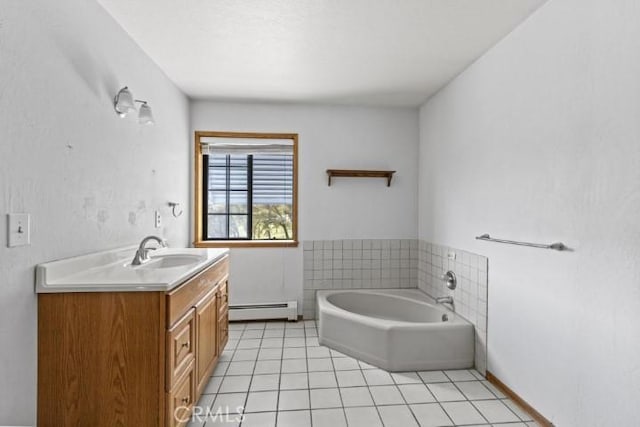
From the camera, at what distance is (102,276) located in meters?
1.54

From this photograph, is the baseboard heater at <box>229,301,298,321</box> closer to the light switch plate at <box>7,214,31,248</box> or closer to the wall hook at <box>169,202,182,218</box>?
the wall hook at <box>169,202,182,218</box>

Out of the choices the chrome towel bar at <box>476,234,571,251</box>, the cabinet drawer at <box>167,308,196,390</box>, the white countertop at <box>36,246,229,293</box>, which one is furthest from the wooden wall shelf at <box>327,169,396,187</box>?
the cabinet drawer at <box>167,308,196,390</box>

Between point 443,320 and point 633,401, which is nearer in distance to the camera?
point 633,401

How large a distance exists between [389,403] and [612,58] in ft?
6.93

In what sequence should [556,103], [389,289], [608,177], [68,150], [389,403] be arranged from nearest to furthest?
[608,177], [68,150], [556,103], [389,403], [389,289]

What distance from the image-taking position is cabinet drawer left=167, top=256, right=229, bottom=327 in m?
1.46

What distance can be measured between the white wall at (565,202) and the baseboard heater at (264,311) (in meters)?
1.88

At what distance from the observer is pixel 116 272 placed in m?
1.64

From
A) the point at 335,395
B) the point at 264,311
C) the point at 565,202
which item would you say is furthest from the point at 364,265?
the point at 565,202

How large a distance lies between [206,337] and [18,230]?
3.85 ft

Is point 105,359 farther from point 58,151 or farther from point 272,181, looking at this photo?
point 272,181

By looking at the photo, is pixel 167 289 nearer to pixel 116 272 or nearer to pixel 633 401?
pixel 116 272

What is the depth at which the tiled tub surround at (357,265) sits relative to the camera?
3.53 m

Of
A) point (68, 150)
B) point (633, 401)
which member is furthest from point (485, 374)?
point (68, 150)
